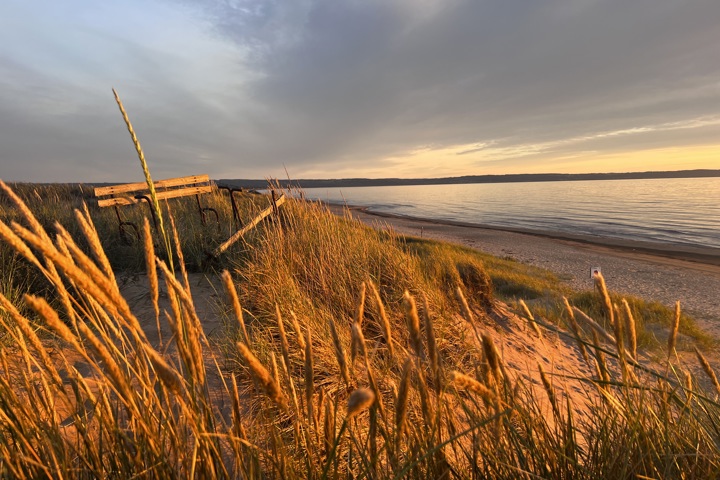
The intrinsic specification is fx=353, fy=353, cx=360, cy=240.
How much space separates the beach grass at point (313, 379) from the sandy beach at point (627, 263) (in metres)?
2.43

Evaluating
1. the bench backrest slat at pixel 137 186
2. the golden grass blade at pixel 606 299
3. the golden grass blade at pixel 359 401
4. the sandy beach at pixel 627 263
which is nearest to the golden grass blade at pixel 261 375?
Answer: the golden grass blade at pixel 359 401

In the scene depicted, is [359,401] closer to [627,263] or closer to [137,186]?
[137,186]

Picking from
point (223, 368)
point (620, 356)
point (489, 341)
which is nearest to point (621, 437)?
point (620, 356)

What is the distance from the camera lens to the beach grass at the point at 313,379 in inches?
34.0

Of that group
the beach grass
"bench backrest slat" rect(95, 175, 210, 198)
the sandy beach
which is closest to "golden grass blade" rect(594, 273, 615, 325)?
Answer: the beach grass

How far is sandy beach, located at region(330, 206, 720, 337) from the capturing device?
425 inches

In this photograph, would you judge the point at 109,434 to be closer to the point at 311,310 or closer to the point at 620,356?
the point at 620,356

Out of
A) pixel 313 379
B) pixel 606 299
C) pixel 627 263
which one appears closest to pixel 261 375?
pixel 313 379

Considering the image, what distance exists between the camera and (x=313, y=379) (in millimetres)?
1123

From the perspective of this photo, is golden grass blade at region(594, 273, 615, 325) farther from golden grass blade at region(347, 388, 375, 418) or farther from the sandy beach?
the sandy beach

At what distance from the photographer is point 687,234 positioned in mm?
22734

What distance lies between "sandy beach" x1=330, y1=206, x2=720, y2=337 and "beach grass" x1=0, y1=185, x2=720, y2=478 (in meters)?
2.43

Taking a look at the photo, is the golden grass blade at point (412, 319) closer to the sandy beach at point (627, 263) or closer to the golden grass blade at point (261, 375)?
the golden grass blade at point (261, 375)

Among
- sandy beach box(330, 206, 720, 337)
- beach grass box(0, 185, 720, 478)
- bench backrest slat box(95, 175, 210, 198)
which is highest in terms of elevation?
bench backrest slat box(95, 175, 210, 198)
